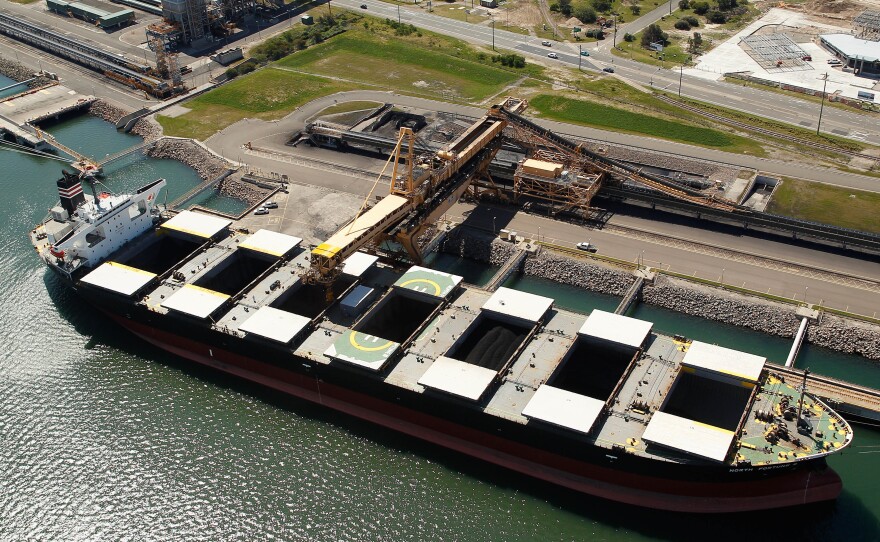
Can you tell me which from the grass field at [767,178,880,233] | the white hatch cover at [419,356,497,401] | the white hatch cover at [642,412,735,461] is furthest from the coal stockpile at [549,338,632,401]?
the grass field at [767,178,880,233]

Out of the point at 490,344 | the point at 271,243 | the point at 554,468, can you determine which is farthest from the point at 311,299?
the point at 554,468

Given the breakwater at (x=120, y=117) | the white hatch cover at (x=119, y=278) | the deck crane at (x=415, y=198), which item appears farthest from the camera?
the breakwater at (x=120, y=117)

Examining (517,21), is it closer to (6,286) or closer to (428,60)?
(428,60)

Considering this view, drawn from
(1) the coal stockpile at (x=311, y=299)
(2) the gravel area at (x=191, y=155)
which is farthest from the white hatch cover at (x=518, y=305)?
(2) the gravel area at (x=191, y=155)

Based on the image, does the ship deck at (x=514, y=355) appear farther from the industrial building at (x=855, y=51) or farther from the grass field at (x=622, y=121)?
the industrial building at (x=855, y=51)

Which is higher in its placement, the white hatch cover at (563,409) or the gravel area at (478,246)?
the white hatch cover at (563,409)

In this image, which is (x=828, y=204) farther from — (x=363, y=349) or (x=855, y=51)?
(x=363, y=349)

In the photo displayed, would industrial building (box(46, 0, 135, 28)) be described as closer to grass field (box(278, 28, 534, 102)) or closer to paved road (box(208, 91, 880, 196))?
grass field (box(278, 28, 534, 102))
